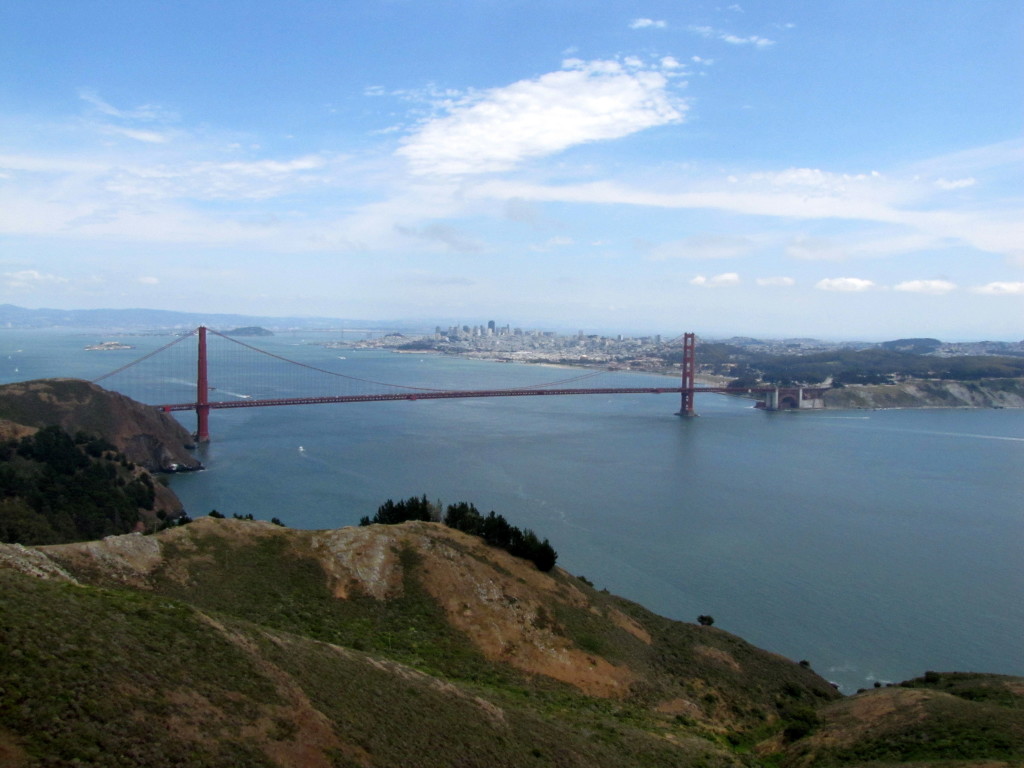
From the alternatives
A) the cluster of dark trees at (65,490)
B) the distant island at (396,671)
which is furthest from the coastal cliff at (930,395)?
the cluster of dark trees at (65,490)

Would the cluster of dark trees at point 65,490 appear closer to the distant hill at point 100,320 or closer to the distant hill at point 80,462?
the distant hill at point 80,462

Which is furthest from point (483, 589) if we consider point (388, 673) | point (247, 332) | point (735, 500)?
point (247, 332)

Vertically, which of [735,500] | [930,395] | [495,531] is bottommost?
[735,500]

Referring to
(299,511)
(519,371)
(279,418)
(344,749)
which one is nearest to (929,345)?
(519,371)

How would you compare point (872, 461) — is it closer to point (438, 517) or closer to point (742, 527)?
point (742, 527)

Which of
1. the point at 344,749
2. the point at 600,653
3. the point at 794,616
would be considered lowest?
the point at 794,616

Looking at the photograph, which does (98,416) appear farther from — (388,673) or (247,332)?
(247,332)
